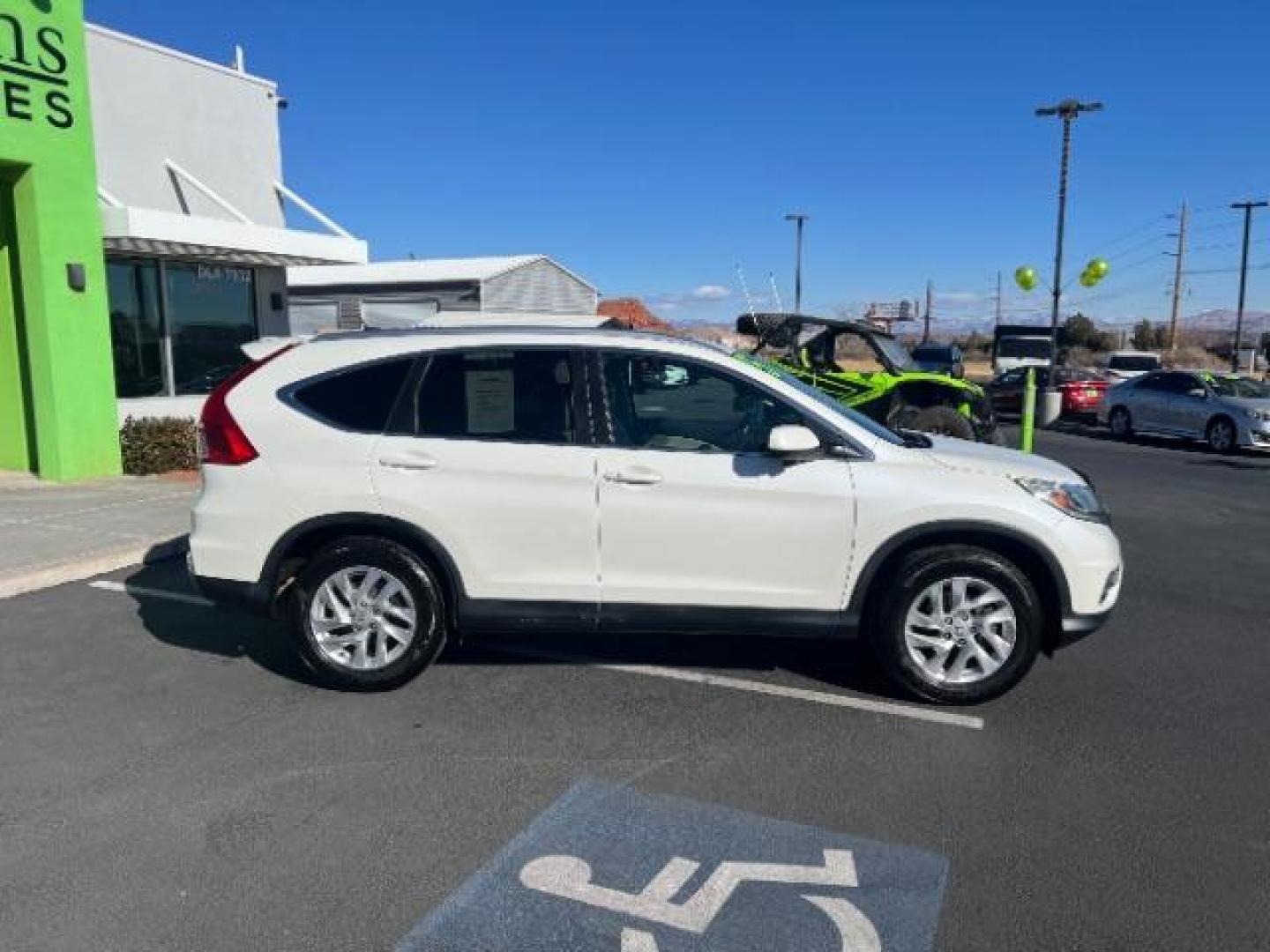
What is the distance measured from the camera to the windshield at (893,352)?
1209 cm

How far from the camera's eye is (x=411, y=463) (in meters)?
4.49

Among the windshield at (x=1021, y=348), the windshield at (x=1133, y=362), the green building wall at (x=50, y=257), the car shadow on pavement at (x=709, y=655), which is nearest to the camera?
the car shadow on pavement at (x=709, y=655)

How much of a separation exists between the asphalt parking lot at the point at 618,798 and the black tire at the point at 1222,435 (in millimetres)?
12940

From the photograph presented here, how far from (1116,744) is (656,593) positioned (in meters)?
2.12

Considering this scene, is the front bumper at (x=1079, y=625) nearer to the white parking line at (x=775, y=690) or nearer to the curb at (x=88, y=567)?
the white parking line at (x=775, y=690)

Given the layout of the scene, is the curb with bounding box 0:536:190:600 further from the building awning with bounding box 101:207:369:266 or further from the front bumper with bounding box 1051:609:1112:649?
the front bumper with bounding box 1051:609:1112:649

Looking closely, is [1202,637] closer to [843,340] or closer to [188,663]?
[188,663]

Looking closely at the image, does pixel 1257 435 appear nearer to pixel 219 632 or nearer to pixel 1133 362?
pixel 1133 362

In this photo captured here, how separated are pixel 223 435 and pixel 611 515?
1.94m

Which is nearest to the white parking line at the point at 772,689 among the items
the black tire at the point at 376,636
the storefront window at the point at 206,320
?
the black tire at the point at 376,636

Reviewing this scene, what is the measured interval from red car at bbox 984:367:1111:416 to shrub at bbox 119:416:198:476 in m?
18.0

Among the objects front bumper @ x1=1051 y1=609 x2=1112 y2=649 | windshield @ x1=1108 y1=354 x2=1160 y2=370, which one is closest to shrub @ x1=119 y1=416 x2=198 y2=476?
front bumper @ x1=1051 y1=609 x2=1112 y2=649

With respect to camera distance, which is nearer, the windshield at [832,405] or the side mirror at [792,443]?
the side mirror at [792,443]

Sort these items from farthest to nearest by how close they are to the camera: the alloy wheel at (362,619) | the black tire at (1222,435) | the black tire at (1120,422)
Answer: the black tire at (1120,422)
the black tire at (1222,435)
the alloy wheel at (362,619)
